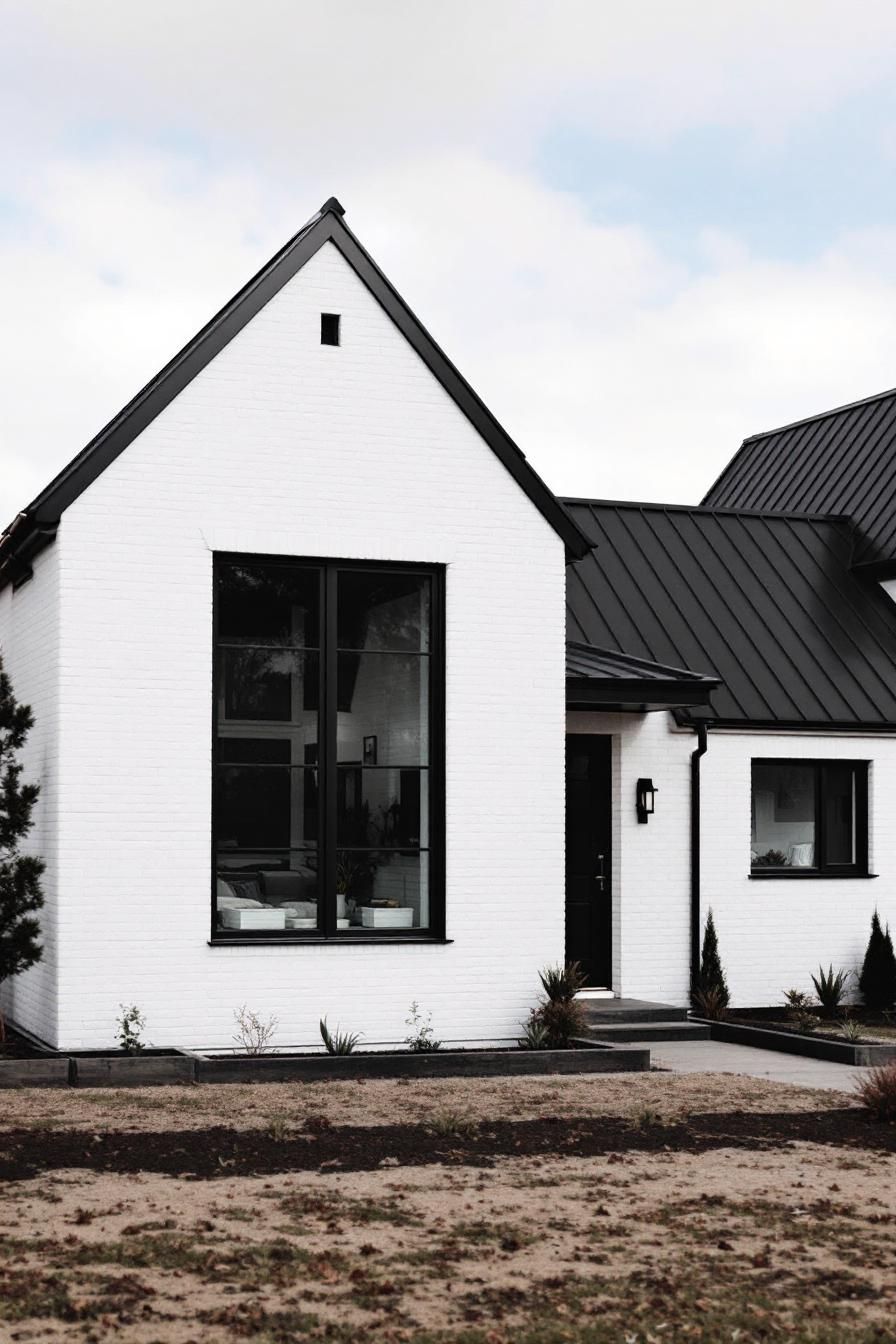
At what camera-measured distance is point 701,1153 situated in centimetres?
998

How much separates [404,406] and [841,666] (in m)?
6.81

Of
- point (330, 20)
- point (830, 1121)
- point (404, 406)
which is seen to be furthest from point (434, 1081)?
point (330, 20)

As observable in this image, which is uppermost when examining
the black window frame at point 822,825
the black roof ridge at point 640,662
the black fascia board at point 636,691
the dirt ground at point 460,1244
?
the black roof ridge at point 640,662

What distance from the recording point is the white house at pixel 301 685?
14117mm

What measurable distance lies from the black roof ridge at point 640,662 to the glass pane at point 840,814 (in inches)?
69.7

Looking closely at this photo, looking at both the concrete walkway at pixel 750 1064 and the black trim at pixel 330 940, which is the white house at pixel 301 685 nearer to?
the black trim at pixel 330 940

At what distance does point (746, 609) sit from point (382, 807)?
6.78 meters

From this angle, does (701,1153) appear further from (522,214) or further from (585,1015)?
(522,214)

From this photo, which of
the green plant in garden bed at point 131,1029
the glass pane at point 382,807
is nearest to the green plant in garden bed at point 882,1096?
the glass pane at point 382,807

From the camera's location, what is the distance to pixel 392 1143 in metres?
10.1

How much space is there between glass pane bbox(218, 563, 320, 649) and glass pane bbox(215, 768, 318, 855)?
3.54ft

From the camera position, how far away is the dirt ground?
6504mm

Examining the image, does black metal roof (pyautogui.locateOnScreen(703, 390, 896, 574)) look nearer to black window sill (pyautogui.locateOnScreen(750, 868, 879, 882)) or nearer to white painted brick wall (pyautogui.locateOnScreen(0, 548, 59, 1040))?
black window sill (pyautogui.locateOnScreen(750, 868, 879, 882))

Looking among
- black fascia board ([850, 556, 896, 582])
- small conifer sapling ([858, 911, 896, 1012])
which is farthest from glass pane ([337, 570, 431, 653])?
black fascia board ([850, 556, 896, 582])
